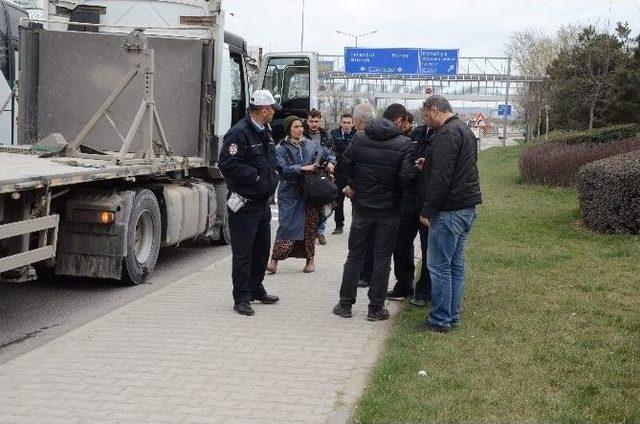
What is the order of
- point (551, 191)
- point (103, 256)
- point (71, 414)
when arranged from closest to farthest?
point (71, 414) < point (103, 256) < point (551, 191)

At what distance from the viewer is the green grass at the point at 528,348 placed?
515 centimetres

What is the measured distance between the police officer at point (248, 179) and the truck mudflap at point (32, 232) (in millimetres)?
1565

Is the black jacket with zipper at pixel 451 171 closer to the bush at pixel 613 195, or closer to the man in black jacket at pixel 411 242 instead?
the man in black jacket at pixel 411 242

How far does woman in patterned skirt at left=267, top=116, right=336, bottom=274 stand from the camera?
9.83 m

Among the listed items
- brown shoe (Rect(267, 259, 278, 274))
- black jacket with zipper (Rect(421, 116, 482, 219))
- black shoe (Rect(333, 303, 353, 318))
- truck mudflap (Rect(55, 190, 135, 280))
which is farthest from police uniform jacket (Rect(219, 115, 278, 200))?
brown shoe (Rect(267, 259, 278, 274))

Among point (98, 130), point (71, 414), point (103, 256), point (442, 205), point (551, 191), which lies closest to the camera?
point (71, 414)

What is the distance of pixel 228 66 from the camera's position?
1188cm

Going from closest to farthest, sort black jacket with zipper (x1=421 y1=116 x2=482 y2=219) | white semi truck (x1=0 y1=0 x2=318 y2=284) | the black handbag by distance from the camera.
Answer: black jacket with zipper (x1=421 y1=116 x2=482 y2=219), white semi truck (x1=0 y1=0 x2=318 y2=284), the black handbag

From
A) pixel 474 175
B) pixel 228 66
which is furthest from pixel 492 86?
pixel 474 175

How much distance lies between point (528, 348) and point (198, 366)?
8.01 ft

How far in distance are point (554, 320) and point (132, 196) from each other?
446cm

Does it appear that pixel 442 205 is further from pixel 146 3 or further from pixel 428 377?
pixel 146 3

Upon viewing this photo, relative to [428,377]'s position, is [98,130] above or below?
above

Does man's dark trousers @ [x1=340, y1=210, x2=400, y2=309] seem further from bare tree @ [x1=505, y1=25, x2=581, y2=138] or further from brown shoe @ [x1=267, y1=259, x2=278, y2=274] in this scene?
bare tree @ [x1=505, y1=25, x2=581, y2=138]
